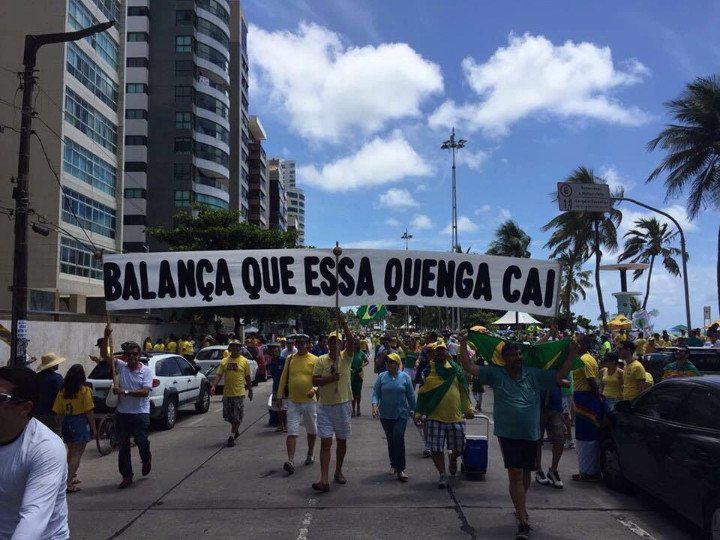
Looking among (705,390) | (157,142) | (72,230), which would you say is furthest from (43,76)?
(705,390)

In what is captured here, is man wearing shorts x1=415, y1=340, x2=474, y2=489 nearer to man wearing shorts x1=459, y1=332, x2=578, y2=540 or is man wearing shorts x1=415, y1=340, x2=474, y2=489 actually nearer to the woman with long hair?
man wearing shorts x1=459, y1=332, x2=578, y2=540

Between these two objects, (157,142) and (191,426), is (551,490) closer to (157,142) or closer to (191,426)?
(191,426)

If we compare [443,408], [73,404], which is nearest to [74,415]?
[73,404]

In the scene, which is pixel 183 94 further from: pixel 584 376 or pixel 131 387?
pixel 584 376

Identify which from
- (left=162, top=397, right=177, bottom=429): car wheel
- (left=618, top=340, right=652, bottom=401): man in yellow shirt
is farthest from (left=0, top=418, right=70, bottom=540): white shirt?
(left=162, top=397, right=177, bottom=429): car wheel

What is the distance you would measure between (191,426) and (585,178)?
3296 cm

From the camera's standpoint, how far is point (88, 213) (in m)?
37.4

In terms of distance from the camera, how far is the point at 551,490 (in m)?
7.56

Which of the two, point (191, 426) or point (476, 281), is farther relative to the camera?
point (191, 426)

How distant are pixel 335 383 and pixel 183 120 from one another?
56435mm

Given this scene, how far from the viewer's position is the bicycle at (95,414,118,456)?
10.6 m

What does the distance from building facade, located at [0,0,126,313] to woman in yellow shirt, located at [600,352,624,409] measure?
2900 cm

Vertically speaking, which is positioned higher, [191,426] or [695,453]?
[695,453]

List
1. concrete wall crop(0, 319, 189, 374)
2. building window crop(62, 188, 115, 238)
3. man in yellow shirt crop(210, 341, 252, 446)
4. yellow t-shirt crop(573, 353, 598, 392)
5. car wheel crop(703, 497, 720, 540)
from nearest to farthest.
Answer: car wheel crop(703, 497, 720, 540)
yellow t-shirt crop(573, 353, 598, 392)
man in yellow shirt crop(210, 341, 252, 446)
concrete wall crop(0, 319, 189, 374)
building window crop(62, 188, 115, 238)
